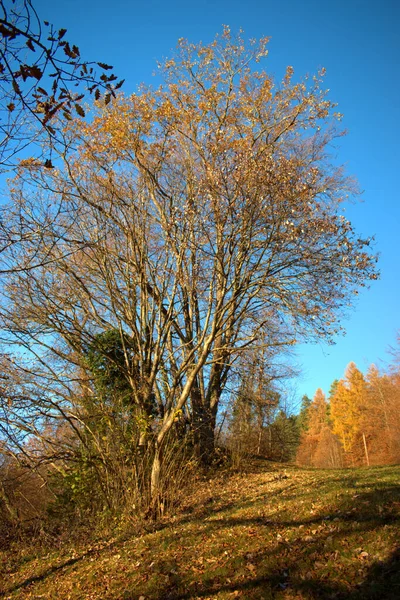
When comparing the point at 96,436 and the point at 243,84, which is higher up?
the point at 243,84

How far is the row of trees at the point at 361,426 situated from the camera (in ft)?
107

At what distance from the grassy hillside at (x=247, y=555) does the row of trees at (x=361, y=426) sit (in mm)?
24690

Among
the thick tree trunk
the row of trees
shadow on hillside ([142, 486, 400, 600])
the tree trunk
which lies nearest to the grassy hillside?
shadow on hillside ([142, 486, 400, 600])

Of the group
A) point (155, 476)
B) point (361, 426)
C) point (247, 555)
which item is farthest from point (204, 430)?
point (361, 426)

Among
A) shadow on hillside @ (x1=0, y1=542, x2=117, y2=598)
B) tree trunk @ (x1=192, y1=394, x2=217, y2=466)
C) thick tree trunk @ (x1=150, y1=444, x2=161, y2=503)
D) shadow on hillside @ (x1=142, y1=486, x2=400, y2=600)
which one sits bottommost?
shadow on hillside @ (x1=0, y1=542, x2=117, y2=598)

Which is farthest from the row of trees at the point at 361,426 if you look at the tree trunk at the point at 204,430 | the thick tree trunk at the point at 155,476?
the thick tree trunk at the point at 155,476

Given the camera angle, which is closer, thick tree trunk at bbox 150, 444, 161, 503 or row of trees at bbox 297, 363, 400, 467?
thick tree trunk at bbox 150, 444, 161, 503

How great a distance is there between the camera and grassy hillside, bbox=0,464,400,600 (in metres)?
4.32

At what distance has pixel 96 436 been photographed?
885 centimetres

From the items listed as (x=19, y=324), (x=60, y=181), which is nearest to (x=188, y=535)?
(x=19, y=324)

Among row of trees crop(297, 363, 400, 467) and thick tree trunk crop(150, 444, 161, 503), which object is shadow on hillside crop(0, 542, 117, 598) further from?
row of trees crop(297, 363, 400, 467)

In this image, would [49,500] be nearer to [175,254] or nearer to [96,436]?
[96,436]

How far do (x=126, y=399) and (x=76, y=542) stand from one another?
353 cm

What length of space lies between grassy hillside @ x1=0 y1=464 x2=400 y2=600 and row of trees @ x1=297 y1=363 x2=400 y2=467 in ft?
81.0
